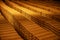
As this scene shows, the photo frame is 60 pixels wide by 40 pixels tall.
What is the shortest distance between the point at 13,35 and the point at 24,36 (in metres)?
0.55

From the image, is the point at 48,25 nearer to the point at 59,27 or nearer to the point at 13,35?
the point at 59,27

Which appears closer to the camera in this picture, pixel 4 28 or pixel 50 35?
pixel 50 35

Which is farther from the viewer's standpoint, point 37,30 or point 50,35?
point 37,30

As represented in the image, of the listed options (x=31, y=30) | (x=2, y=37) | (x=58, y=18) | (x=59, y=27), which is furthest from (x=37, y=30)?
(x=58, y=18)

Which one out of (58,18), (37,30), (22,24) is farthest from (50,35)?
(58,18)

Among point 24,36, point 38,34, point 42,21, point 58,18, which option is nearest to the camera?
point 38,34

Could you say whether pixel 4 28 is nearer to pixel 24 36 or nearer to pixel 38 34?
pixel 24 36

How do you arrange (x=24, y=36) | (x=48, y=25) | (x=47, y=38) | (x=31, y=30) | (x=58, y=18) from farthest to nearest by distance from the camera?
(x=58, y=18)
(x=48, y=25)
(x=24, y=36)
(x=31, y=30)
(x=47, y=38)

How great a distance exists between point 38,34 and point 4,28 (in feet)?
2.86

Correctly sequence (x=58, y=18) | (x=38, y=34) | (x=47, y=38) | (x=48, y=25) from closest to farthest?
1. (x=47, y=38)
2. (x=38, y=34)
3. (x=48, y=25)
4. (x=58, y=18)

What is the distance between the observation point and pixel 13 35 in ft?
9.00

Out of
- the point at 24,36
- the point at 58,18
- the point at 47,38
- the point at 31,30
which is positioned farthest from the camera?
the point at 58,18

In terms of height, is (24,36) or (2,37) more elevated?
(2,37)

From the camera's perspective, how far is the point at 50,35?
2.78m
